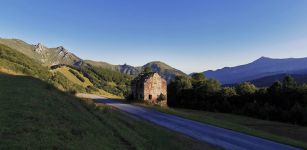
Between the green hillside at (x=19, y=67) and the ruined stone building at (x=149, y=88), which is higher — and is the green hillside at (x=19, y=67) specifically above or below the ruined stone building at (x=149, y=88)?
above

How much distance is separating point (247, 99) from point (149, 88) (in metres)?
25.9

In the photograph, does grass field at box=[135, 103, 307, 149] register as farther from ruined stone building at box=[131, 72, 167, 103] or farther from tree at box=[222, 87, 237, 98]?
tree at box=[222, 87, 237, 98]

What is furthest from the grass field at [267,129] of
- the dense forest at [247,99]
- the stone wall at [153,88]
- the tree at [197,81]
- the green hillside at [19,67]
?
the tree at [197,81]

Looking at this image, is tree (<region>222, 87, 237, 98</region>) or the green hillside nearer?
the green hillside

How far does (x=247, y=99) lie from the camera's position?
76.7 metres

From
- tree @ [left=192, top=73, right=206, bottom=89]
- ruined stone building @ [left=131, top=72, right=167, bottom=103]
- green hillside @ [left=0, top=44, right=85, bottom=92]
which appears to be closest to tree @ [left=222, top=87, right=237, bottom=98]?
tree @ [left=192, top=73, right=206, bottom=89]

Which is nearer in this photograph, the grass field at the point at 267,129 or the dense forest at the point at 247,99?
the grass field at the point at 267,129

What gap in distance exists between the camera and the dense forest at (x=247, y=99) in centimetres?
6109

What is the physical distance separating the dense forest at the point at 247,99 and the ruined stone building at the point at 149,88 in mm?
14148

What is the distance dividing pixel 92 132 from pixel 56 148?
4830 mm

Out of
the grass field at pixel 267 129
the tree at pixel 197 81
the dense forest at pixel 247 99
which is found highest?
the tree at pixel 197 81

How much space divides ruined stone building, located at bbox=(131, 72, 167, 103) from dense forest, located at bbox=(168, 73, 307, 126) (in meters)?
14.1

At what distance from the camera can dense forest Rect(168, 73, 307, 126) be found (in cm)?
6109

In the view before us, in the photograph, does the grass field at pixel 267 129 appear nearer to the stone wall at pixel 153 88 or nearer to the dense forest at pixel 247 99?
the dense forest at pixel 247 99
